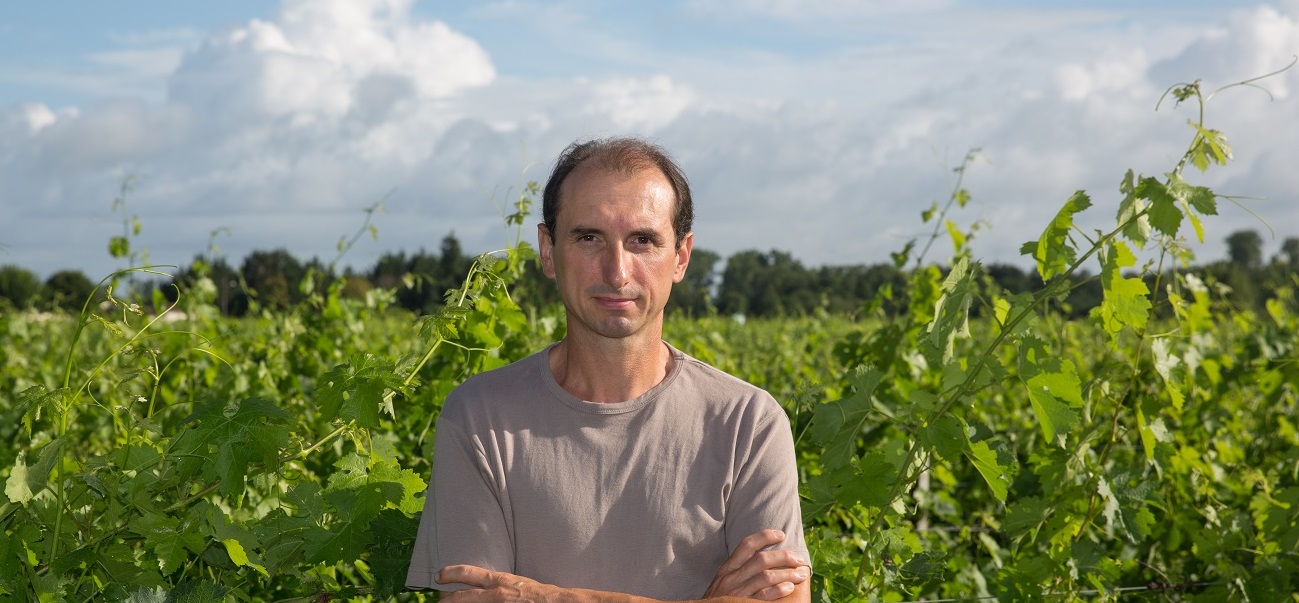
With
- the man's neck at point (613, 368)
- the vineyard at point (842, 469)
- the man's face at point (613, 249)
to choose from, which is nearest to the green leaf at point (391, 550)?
the vineyard at point (842, 469)

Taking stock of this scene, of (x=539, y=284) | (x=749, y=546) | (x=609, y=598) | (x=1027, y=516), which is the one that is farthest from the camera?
(x=539, y=284)

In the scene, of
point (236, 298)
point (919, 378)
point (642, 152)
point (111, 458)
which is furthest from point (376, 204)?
point (642, 152)

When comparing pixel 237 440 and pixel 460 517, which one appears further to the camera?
pixel 237 440

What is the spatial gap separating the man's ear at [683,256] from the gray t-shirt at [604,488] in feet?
0.74

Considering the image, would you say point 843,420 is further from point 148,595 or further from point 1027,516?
point 148,595

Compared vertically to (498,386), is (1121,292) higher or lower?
higher

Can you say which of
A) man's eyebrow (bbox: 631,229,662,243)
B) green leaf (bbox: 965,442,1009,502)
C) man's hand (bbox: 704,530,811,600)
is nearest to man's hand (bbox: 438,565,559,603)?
man's hand (bbox: 704,530,811,600)

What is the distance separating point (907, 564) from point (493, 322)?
4.86 feet

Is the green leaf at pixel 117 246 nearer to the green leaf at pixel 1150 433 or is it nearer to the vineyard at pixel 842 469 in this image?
the vineyard at pixel 842 469

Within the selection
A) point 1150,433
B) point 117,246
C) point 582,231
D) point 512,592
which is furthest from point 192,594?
Answer: point 117,246

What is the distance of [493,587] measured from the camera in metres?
2.21

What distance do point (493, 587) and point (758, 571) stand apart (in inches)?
18.7

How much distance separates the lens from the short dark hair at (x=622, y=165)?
238cm

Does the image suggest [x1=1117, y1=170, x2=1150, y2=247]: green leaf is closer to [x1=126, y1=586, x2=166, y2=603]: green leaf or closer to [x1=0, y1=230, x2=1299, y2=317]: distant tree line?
[x1=0, y1=230, x2=1299, y2=317]: distant tree line
